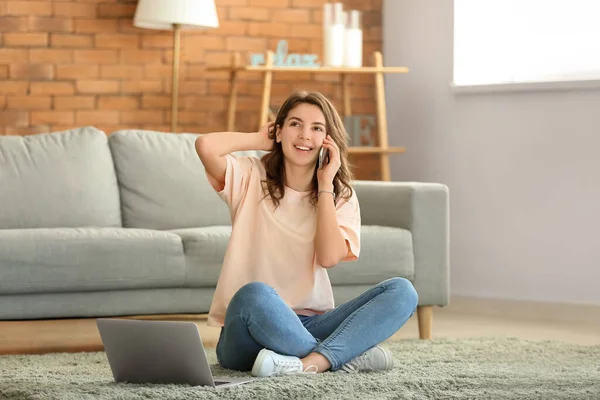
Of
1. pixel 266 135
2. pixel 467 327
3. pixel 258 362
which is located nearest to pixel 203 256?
pixel 266 135

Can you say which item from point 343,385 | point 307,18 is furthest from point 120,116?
point 343,385

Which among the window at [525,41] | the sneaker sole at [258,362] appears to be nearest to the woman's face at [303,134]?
the sneaker sole at [258,362]

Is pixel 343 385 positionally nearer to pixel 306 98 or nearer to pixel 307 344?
pixel 307 344

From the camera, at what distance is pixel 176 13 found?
15.4 feet

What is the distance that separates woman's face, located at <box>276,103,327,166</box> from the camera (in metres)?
2.72

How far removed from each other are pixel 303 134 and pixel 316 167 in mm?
121

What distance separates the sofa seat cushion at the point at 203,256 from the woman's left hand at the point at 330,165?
884 mm

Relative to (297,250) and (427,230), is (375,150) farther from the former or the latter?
(297,250)

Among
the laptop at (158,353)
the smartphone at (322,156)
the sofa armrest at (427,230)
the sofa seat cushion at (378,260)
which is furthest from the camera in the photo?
the sofa armrest at (427,230)

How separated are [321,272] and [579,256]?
6.97ft

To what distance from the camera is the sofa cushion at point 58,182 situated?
382 centimetres

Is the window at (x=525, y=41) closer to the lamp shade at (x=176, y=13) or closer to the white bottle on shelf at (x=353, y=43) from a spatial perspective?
the white bottle on shelf at (x=353, y=43)

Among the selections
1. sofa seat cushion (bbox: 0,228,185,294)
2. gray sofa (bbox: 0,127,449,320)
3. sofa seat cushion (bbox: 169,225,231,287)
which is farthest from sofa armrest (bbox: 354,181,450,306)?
sofa seat cushion (bbox: 0,228,185,294)

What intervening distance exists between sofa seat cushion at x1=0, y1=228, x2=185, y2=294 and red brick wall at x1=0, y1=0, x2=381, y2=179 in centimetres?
163
